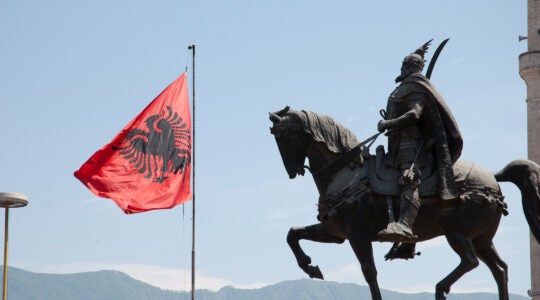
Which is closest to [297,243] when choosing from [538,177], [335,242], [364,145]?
[335,242]

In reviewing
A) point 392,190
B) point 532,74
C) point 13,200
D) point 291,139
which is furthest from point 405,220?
point 532,74

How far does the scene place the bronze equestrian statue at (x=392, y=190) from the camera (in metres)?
19.7

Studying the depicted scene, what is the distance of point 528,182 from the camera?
2056 cm

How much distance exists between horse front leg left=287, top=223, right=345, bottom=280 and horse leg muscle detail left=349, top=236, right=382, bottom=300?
760 mm

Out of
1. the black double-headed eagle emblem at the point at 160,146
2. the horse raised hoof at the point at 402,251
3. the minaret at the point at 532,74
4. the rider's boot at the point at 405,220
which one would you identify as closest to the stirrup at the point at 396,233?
the rider's boot at the point at 405,220

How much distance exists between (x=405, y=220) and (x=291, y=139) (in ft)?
7.25

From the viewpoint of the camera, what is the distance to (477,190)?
65.3ft

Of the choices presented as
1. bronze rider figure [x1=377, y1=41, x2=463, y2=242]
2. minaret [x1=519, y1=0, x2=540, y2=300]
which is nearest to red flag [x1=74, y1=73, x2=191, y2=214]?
bronze rider figure [x1=377, y1=41, x2=463, y2=242]

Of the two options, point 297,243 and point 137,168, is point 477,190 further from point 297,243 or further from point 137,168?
point 137,168

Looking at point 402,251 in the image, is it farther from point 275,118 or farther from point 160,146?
point 160,146

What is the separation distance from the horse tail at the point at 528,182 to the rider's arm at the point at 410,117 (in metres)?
1.76

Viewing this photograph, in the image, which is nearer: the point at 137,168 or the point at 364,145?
the point at 364,145

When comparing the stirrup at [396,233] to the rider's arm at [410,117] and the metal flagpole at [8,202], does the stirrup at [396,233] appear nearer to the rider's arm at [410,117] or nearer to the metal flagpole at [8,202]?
the rider's arm at [410,117]

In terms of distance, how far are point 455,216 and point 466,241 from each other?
1.32 feet
